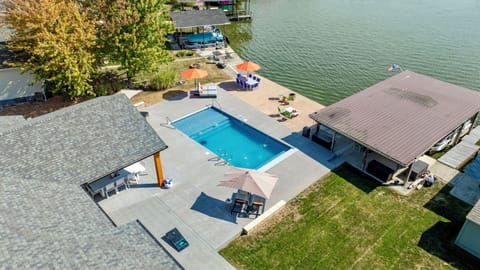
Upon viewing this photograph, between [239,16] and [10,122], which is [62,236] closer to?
[10,122]

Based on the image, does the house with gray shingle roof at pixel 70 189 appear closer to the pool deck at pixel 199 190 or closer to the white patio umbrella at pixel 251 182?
the pool deck at pixel 199 190

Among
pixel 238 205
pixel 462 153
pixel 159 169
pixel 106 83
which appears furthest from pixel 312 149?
pixel 106 83

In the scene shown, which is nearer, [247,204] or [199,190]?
[247,204]

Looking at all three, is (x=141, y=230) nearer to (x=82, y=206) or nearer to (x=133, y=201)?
(x=82, y=206)

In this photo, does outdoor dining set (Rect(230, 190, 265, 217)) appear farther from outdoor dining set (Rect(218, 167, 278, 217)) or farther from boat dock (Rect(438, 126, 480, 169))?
boat dock (Rect(438, 126, 480, 169))

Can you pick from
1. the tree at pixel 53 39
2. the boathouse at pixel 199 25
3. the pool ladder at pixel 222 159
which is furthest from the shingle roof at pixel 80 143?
the boathouse at pixel 199 25

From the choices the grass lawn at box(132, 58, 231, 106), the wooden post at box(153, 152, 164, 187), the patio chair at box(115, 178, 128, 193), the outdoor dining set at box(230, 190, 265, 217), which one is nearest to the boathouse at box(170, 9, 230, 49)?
the grass lawn at box(132, 58, 231, 106)
